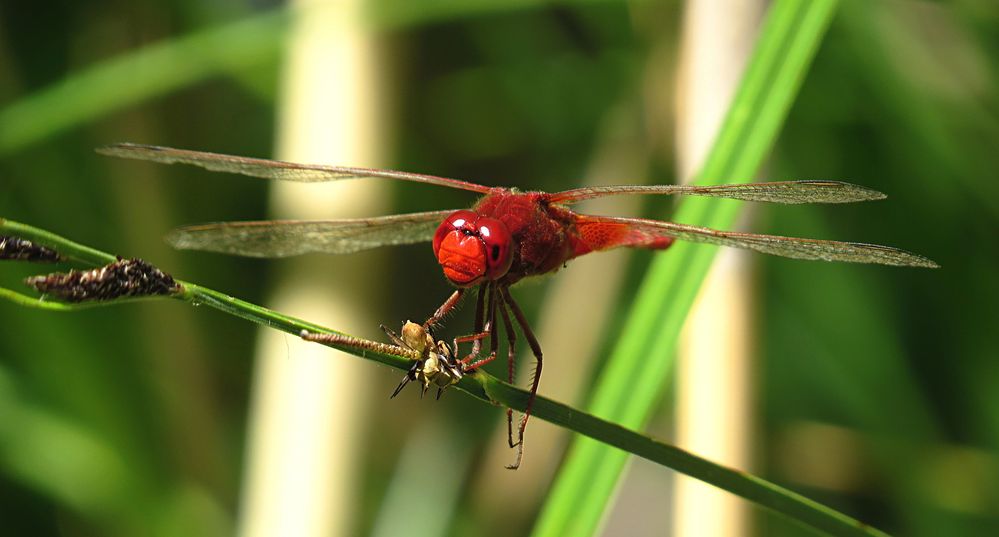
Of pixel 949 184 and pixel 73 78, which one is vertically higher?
pixel 949 184

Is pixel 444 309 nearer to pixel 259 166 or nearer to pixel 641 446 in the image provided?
pixel 259 166

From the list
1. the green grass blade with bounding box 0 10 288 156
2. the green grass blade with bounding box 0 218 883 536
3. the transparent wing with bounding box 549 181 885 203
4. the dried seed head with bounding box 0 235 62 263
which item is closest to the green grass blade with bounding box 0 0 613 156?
the green grass blade with bounding box 0 10 288 156

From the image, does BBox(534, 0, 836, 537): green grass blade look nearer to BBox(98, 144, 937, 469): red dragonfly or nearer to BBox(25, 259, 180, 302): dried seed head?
BBox(98, 144, 937, 469): red dragonfly

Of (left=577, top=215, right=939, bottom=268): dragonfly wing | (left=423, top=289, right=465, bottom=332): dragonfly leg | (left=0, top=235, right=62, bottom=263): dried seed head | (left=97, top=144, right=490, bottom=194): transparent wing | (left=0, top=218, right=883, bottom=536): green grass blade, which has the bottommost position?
(left=0, top=235, right=62, bottom=263): dried seed head

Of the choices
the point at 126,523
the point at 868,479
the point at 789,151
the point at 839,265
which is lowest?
the point at 126,523

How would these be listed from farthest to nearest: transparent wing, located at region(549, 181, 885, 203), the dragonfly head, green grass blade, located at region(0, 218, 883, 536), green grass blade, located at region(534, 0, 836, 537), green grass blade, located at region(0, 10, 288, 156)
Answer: green grass blade, located at region(0, 10, 288, 156), the dragonfly head, transparent wing, located at region(549, 181, 885, 203), green grass blade, located at region(534, 0, 836, 537), green grass blade, located at region(0, 218, 883, 536)

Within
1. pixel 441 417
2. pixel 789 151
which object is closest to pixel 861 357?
pixel 789 151

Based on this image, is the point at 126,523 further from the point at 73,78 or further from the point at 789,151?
the point at 789,151

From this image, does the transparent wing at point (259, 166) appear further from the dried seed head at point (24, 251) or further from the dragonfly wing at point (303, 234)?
the dried seed head at point (24, 251)
